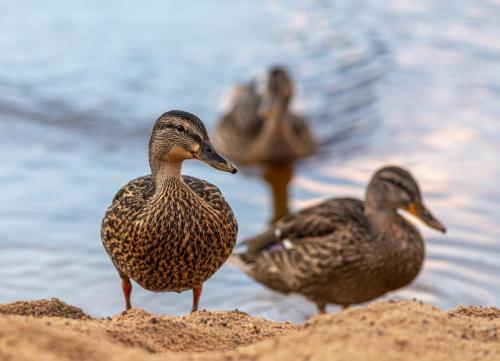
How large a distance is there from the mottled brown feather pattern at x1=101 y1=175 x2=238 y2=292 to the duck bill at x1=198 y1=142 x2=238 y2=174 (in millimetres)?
270

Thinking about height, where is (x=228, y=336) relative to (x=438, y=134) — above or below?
below

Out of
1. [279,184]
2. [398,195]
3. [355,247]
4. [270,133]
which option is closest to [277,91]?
[270,133]

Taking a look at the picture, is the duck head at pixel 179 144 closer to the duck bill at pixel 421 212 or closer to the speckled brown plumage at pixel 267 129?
the duck bill at pixel 421 212

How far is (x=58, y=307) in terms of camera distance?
588cm

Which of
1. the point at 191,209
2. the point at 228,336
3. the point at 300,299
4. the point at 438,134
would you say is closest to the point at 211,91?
the point at 438,134

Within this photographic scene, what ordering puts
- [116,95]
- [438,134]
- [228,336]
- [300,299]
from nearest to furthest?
[228,336], [300,299], [438,134], [116,95]

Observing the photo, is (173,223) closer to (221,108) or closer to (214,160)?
(214,160)

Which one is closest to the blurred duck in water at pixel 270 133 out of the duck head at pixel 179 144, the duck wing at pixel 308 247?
the duck wing at pixel 308 247

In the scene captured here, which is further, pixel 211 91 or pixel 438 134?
pixel 211 91

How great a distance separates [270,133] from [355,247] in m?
5.42

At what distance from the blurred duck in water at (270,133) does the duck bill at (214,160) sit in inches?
263

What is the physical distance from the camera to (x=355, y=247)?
8570mm

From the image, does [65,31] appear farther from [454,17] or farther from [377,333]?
[377,333]

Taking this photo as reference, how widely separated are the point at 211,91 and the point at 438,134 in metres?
3.62
